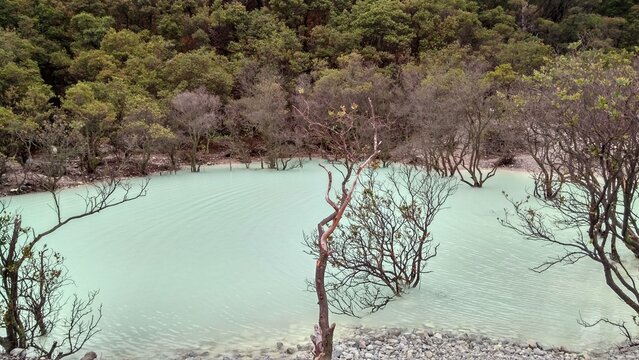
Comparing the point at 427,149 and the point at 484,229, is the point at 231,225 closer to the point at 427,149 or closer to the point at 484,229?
the point at 484,229

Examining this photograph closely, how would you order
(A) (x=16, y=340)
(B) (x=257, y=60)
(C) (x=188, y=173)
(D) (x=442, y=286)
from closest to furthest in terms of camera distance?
(A) (x=16, y=340) → (D) (x=442, y=286) → (C) (x=188, y=173) → (B) (x=257, y=60)

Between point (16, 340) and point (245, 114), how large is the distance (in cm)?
2795

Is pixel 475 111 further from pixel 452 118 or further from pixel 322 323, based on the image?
pixel 322 323

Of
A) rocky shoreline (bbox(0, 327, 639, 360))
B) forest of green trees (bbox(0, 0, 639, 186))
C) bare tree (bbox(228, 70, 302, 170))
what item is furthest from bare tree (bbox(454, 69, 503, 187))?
rocky shoreline (bbox(0, 327, 639, 360))

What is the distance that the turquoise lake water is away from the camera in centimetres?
839

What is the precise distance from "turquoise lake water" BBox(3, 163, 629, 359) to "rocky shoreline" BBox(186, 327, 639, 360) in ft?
1.34

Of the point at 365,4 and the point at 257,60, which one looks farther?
the point at 365,4

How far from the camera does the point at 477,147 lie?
24.2 meters

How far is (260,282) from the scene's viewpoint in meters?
11.0

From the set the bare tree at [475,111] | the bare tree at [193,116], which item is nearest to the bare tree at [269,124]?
the bare tree at [193,116]

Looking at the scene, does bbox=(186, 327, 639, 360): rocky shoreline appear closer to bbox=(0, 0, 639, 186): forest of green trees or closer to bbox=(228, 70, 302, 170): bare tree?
bbox=(0, 0, 639, 186): forest of green trees

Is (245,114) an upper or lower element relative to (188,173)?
upper

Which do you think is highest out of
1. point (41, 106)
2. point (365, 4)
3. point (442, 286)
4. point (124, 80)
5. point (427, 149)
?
point (365, 4)

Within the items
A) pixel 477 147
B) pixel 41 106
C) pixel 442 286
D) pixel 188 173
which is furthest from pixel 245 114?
pixel 442 286
